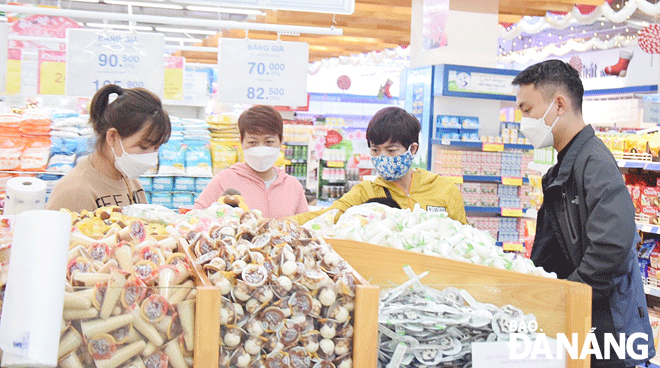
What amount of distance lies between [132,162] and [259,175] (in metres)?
0.89

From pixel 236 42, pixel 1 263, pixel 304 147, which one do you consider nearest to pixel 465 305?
pixel 1 263

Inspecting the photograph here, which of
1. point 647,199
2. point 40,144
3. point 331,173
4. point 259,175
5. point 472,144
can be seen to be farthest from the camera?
point 331,173

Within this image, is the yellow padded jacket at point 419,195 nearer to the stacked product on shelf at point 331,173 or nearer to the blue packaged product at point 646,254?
the blue packaged product at point 646,254

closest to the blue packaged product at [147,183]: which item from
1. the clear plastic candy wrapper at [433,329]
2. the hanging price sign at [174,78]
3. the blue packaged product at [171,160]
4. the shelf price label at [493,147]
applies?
the blue packaged product at [171,160]

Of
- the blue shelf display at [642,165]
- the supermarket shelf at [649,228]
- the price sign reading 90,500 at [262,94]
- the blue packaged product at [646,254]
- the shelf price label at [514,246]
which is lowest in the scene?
the shelf price label at [514,246]

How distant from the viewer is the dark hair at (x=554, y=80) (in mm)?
2658

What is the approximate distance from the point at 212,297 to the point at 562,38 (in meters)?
16.7

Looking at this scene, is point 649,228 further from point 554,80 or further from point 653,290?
point 554,80

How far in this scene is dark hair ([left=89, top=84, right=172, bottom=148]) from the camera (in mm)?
3037

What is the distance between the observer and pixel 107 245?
1783 millimetres

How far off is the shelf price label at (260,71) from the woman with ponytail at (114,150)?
3014 millimetres

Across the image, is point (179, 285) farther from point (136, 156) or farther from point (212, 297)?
point (136, 156)

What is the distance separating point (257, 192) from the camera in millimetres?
3766

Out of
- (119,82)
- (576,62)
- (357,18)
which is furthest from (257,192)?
(576,62)
